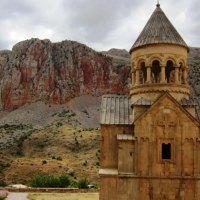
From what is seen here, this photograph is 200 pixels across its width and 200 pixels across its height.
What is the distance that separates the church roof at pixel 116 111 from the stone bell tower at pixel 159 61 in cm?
59

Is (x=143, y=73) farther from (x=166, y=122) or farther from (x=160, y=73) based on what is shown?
(x=166, y=122)

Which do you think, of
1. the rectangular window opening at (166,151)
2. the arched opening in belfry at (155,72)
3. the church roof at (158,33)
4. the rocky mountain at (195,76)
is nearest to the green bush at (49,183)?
the arched opening in belfry at (155,72)

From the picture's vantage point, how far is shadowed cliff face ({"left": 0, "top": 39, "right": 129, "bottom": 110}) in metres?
105

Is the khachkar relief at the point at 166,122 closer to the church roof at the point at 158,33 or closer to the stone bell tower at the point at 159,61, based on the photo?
the stone bell tower at the point at 159,61

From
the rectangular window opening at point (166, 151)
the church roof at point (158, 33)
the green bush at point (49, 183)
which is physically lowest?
the green bush at point (49, 183)

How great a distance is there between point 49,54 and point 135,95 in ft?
288

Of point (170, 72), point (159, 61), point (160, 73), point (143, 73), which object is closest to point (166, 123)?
point (160, 73)

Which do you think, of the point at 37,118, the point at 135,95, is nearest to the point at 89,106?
the point at 37,118

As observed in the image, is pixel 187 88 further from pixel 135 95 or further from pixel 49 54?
pixel 49 54

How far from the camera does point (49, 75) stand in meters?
105

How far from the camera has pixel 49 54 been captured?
10738cm

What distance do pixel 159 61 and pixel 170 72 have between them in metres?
1.96

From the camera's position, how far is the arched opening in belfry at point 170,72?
21.5 m

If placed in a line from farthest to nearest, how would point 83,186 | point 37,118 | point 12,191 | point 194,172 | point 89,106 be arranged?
1. point 89,106
2. point 37,118
3. point 83,186
4. point 12,191
5. point 194,172
